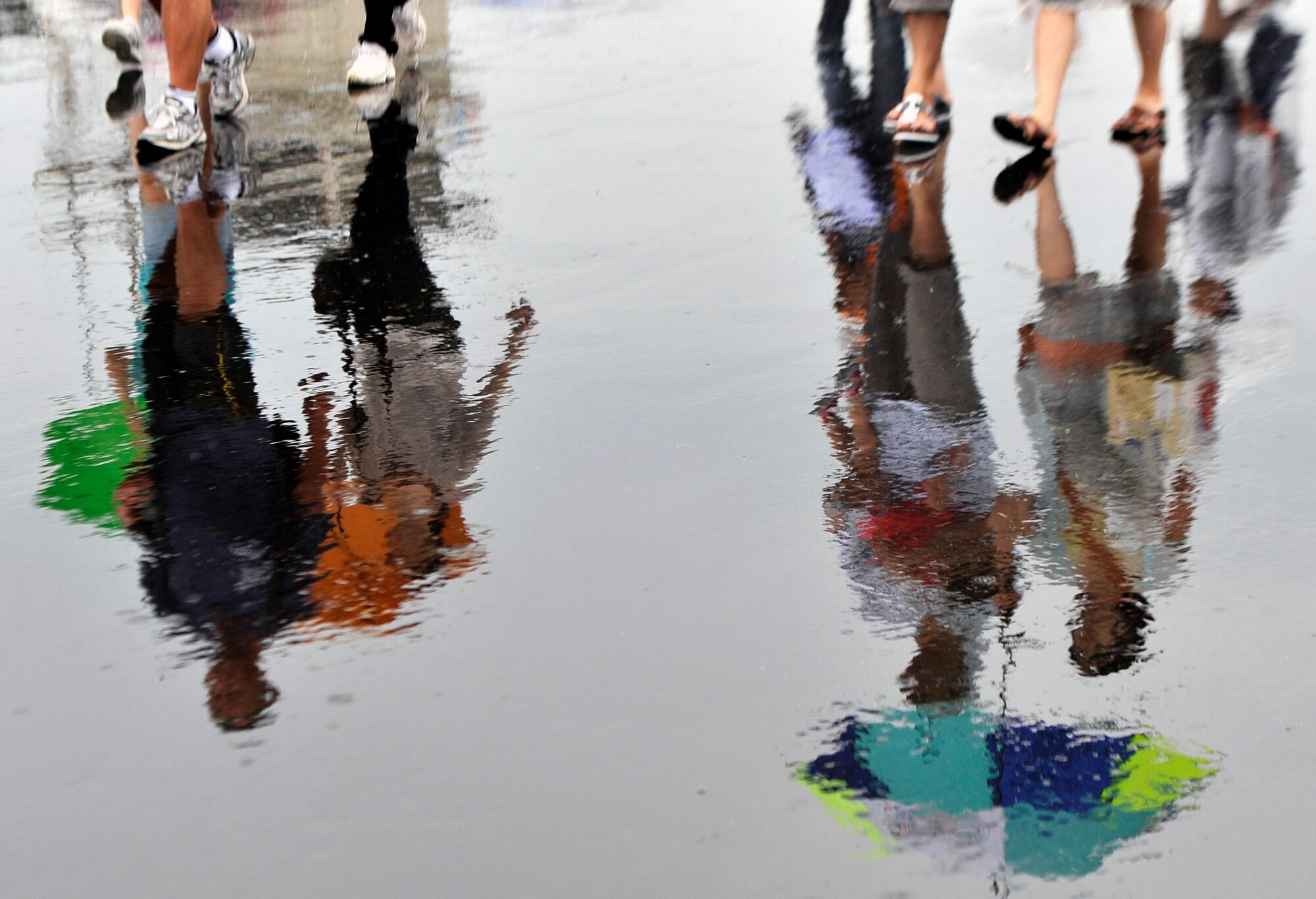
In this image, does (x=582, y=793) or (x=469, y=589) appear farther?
(x=469, y=589)

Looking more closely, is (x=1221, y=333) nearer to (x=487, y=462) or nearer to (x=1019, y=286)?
(x=1019, y=286)

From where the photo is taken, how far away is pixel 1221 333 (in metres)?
3.69

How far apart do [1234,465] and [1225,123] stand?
3659 mm

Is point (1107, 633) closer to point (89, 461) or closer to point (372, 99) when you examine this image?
point (89, 461)

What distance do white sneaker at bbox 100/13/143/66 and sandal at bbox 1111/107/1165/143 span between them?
5368 millimetres

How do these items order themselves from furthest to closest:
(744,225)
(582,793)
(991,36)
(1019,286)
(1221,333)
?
1. (991,36)
2. (744,225)
3. (1019,286)
4. (1221,333)
5. (582,793)

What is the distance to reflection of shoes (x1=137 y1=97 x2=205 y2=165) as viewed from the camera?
6.05 meters

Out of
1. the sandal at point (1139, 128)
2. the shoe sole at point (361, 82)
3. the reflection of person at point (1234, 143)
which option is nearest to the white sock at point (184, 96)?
the shoe sole at point (361, 82)

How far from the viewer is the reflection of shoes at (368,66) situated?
7.49 meters

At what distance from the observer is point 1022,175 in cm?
544

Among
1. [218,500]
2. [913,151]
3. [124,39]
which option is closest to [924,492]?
[218,500]

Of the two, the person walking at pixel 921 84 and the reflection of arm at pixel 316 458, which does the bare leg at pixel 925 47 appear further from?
the reflection of arm at pixel 316 458

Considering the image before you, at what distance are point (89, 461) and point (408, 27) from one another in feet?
18.3

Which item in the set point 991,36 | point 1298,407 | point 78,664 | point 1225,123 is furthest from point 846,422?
point 991,36
